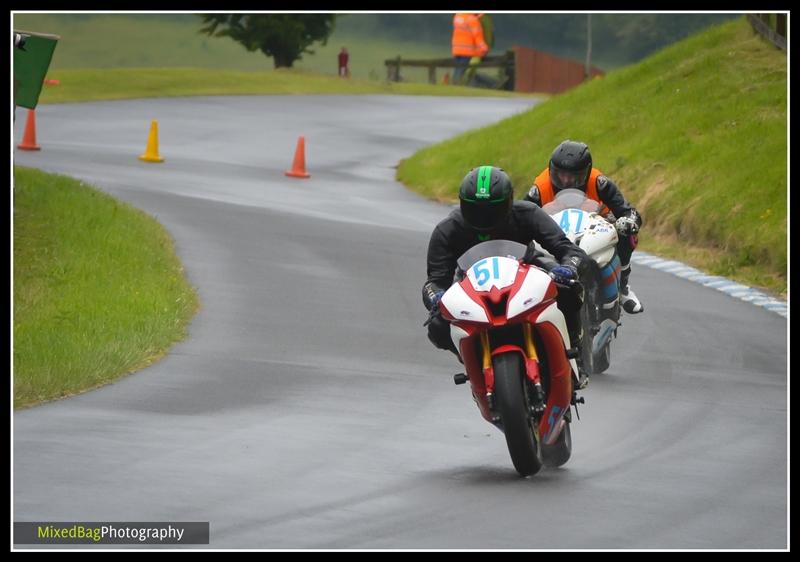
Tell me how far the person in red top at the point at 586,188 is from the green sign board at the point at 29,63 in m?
5.89

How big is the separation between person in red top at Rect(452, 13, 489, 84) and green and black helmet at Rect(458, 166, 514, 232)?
4568 cm

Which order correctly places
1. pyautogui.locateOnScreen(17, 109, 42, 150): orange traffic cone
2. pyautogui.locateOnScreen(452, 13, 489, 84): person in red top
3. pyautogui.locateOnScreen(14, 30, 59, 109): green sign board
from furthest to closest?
pyautogui.locateOnScreen(452, 13, 489, 84): person in red top, pyautogui.locateOnScreen(17, 109, 42, 150): orange traffic cone, pyautogui.locateOnScreen(14, 30, 59, 109): green sign board

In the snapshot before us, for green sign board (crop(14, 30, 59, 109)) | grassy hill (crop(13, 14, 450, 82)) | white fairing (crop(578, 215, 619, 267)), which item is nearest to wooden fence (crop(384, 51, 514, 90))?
grassy hill (crop(13, 14, 450, 82))

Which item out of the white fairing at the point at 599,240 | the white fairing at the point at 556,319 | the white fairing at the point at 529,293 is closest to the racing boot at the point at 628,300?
the white fairing at the point at 599,240

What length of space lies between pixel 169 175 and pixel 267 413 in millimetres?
17954

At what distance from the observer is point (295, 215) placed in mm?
23688

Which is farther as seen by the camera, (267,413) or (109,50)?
(109,50)

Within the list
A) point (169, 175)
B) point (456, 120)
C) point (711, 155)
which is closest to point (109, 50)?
point (456, 120)

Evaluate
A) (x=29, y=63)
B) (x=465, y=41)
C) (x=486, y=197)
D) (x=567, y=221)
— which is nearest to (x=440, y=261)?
(x=486, y=197)

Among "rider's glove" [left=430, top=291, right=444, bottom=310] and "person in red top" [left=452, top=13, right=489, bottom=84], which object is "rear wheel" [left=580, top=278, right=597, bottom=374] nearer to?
"rider's glove" [left=430, top=291, right=444, bottom=310]

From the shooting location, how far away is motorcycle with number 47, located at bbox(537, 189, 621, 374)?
12781 mm

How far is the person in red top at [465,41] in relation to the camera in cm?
5484

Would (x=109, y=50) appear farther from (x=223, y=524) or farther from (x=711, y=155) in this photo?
(x=223, y=524)

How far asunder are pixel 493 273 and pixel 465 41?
48146mm
